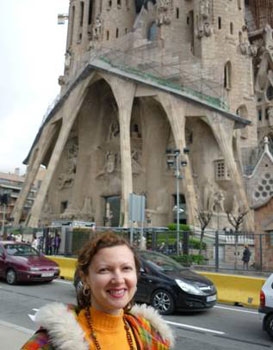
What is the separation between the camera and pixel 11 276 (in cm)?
1206

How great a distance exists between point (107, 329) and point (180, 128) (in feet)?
101

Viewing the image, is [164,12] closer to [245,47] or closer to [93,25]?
[245,47]

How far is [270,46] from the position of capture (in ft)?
137

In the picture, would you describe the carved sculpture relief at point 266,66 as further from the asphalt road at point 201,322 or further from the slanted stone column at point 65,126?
the asphalt road at point 201,322

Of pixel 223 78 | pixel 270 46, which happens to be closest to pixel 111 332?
pixel 223 78

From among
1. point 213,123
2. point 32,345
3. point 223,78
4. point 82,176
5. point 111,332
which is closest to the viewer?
point 32,345

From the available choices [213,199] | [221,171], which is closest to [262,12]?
[221,171]

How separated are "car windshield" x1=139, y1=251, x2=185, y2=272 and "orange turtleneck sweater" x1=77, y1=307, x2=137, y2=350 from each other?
7090 mm

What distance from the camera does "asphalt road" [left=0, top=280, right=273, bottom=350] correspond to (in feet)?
19.8

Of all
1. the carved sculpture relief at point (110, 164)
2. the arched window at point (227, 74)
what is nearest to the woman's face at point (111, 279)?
the carved sculpture relief at point (110, 164)

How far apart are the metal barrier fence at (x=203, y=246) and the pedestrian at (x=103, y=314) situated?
12.0 meters

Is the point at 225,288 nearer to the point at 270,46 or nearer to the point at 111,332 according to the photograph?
the point at 111,332

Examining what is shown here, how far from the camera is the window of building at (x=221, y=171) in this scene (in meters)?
32.3

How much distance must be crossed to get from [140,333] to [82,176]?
38091 millimetres
